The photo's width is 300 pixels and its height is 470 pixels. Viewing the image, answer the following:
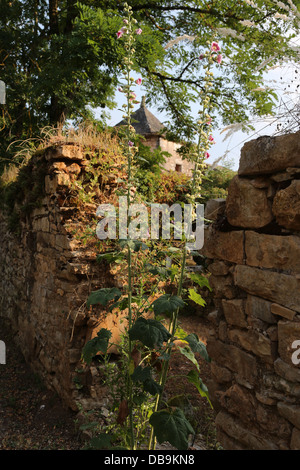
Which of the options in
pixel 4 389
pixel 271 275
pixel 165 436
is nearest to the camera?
pixel 165 436

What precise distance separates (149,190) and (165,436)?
15.6 feet

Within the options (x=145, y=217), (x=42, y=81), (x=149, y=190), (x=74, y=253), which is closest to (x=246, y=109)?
(x=149, y=190)

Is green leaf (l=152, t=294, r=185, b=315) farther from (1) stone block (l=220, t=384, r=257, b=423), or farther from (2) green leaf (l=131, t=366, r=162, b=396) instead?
(1) stone block (l=220, t=384, r=257, b=423)

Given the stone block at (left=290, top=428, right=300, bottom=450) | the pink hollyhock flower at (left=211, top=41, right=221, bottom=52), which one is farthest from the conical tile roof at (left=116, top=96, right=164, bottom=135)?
the stone block at (left=290, top=428, right=300, bottom=450)

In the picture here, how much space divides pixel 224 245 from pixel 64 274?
2.25 meters

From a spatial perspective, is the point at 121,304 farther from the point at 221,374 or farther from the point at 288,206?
the point at 288,206

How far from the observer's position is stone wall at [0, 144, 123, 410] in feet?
12.7

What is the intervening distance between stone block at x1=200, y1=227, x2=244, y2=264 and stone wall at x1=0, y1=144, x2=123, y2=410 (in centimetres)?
160

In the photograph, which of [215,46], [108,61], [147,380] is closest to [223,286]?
[147,380]

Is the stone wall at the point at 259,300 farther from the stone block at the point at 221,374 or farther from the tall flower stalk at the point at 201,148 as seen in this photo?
the tall flower stalk at the point at 201,148

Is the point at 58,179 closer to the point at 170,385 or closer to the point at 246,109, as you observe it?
the point at 170,385

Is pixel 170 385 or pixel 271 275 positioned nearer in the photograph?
pixel 271 275

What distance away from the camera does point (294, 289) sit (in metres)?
1.99

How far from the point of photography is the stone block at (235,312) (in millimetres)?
2359
